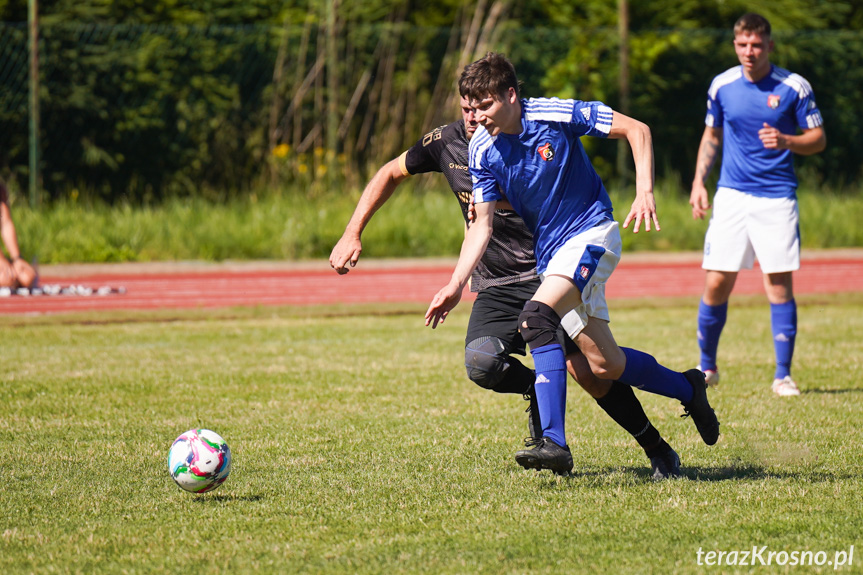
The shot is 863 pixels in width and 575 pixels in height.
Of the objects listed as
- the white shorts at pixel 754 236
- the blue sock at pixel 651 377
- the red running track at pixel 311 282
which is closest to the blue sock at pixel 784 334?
the white shorts at pixel 754 236

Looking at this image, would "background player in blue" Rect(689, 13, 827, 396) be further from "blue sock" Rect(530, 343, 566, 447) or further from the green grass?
the green grass

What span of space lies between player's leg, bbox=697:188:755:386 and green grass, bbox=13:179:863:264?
9538 millimetres

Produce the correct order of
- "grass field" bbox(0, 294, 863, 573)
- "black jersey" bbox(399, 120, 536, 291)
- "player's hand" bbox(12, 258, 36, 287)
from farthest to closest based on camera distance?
"player's hand" bbox(12, 258, 36, 287), "black jersey" bbox(399, 120, 536, 291), "grass field" bbox(0, 294, 863, 573)

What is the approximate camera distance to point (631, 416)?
16.2ft

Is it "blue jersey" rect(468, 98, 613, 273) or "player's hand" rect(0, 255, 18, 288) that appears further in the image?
"player's hand" rect(0, 255, 18, 288)

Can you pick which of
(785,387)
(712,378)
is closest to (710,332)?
(712,378)

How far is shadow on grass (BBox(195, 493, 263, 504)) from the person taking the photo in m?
4.49

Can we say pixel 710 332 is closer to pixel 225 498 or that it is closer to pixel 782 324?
pixel 782 324

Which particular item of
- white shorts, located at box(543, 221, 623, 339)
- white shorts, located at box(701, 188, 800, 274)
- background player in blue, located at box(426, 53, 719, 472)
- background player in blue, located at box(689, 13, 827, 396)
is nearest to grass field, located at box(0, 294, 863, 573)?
background player in blue, located at box(689, 13, 827, 396)

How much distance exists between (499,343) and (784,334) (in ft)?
9.70

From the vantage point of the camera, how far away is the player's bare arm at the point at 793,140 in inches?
271

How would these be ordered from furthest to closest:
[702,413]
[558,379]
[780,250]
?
[780,250], [702,413], [558,379]

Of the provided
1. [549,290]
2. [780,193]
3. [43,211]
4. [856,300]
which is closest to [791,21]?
[856,300]

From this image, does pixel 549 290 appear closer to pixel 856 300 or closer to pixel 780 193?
pixel 780 193
